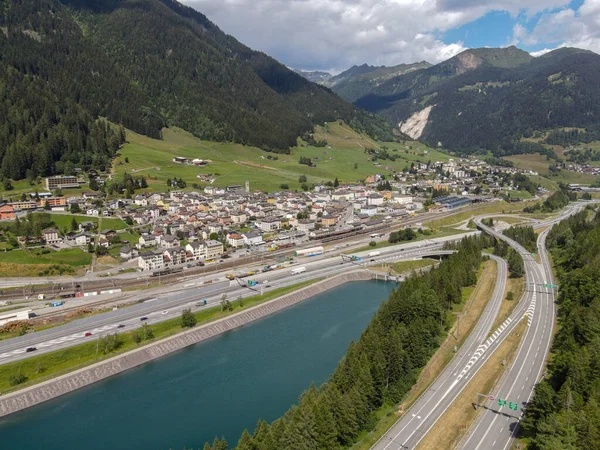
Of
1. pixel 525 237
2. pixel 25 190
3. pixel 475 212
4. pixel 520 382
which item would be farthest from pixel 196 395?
pixel 475 212

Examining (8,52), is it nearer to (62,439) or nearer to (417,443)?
(62,439)

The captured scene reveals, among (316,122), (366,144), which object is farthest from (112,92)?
(366,144)

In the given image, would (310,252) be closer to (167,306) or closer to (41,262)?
(167,306)

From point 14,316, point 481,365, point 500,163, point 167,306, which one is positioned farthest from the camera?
point 500,163

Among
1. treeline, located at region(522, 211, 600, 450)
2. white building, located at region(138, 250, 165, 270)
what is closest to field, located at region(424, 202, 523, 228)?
treeline, located at region(522, 211, 600, 450)

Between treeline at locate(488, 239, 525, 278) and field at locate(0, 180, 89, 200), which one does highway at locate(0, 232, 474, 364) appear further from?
field at locate(0, 180, 89, 200)

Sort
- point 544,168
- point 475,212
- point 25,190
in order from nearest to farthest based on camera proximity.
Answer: point 25,190
point 475,212
point 544,168

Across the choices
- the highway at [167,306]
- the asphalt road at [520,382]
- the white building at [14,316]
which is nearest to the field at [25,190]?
the white building at [14,316]
